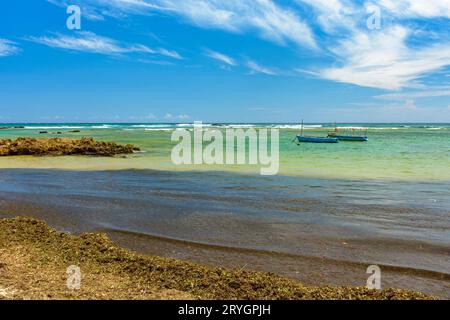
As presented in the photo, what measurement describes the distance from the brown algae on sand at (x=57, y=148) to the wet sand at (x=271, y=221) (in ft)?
48.9

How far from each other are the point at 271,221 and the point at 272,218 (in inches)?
12.0

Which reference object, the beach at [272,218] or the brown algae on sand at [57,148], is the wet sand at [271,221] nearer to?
the beach at [272,218]

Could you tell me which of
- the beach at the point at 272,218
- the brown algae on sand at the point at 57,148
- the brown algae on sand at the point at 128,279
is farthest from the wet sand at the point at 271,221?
the brown algae on sand at the point at 57,148

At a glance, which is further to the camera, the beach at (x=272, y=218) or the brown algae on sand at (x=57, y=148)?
the brown algae on sand at (x=57, y=148)

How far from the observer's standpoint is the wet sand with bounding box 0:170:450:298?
22.6 feet

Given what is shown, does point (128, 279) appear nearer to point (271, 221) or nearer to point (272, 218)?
point (271, 221)

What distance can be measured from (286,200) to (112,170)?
11.4 m

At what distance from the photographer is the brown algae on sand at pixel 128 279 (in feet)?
17.1

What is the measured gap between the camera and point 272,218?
33.1ft

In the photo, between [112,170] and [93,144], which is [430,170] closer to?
[112,170]

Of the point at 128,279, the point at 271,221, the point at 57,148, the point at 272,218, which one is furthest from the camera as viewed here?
the point at 57,148

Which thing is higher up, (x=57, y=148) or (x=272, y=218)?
(x=57, y=148)

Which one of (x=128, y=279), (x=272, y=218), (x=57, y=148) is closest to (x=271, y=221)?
(x=272, y=218)

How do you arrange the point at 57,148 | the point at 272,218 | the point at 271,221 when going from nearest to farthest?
the point at 271,221, the point at 272,218, the point at 57,148
